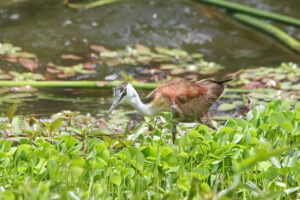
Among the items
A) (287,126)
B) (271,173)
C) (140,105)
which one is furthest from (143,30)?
(271,173)

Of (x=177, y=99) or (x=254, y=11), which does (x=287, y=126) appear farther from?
(x=254, y=11)

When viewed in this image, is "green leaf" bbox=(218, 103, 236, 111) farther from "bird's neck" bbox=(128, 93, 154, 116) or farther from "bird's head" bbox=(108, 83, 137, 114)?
"bird's head" bbox=(108, 83, 137, 114)

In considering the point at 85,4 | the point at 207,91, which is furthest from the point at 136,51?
the point at 207,91

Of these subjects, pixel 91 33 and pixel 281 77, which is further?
pixel 91 33

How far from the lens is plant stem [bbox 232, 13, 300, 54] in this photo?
22.1 ft

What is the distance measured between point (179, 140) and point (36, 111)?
233cm

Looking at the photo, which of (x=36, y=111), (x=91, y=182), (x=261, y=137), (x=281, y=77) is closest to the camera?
(x=91, y=182)

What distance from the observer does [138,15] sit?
812cm

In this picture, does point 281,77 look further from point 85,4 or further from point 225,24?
point 85,4

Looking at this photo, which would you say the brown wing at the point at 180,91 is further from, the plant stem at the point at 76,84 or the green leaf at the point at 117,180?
the green leaf at the point at 117,180

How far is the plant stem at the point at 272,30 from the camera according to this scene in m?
6.75

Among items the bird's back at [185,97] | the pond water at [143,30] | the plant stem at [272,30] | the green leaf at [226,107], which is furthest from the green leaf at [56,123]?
the plant stem at [272,30]

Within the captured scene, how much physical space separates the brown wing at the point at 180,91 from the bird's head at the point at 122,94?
0.82 ft

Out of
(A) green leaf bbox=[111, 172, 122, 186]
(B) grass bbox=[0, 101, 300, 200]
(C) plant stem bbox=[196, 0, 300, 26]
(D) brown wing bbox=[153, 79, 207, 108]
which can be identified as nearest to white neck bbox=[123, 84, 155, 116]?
(D) brown wing bbox=[153, 79, 207, 108]
